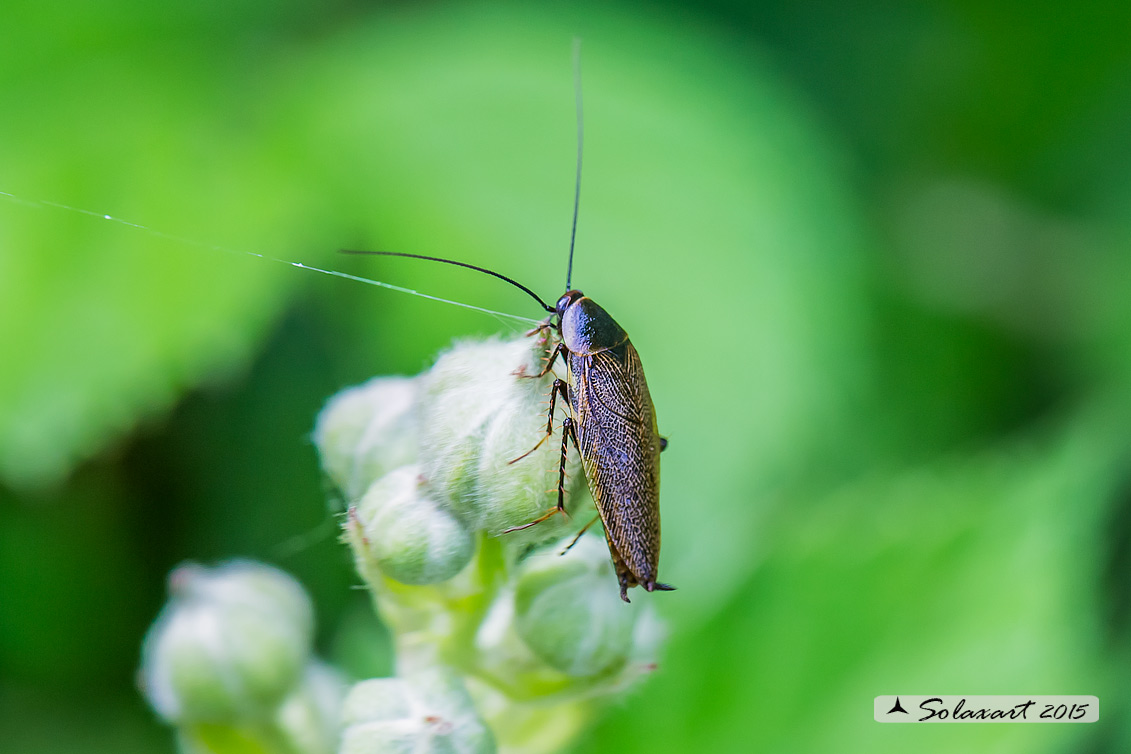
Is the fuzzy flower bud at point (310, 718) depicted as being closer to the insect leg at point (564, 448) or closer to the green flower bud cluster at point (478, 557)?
the green flower bud cluster at point (478, 557)

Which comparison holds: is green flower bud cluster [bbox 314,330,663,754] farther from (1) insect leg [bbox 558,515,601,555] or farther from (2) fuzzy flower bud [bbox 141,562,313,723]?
(2) fuzzy flower bud [bbox 141,562,313,723]

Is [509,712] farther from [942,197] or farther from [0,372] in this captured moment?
[942,197]

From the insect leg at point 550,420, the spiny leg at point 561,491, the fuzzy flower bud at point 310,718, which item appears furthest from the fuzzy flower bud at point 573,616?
the fuzzy flower bud at point 310,718

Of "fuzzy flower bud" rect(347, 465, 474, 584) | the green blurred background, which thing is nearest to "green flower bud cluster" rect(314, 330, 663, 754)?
"fuzzy flower bud" rect(347, 465, 474, 584)

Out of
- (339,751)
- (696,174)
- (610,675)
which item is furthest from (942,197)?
(339,751)

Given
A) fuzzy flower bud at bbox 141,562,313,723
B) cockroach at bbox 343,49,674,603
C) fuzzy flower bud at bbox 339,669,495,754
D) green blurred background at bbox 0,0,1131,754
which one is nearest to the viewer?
fuzzy flower bud at bbox 339,669,495,754
